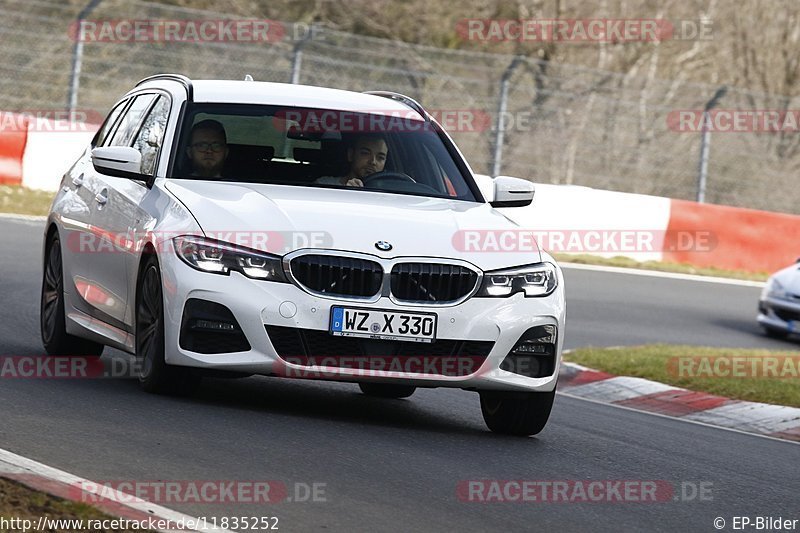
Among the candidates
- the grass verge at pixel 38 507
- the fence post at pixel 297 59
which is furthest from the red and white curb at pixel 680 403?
the fence post at pixel 297 59

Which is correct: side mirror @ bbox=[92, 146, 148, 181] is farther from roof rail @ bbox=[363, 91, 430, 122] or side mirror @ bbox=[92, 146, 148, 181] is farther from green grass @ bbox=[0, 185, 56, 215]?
green grass @ bbox=[0, 185, 56, 215]

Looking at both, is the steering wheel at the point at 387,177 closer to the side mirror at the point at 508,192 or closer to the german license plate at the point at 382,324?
the side mirror at the point at 508,192

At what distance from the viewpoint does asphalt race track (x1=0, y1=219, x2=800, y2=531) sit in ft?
20.6

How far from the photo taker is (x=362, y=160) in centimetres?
909

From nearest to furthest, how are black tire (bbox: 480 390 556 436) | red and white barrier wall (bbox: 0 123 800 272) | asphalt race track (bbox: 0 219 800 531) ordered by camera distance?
asphalt race track (bbox: 0 219 800 531), black tire (bbox: 480 390 556 436), red and white barrier wall (bbox: 0 123 800 272)

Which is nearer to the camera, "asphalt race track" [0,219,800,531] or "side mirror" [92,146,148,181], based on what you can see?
"asphalt race track" [0,219,800,531]

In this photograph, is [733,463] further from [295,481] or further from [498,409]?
[295,481]

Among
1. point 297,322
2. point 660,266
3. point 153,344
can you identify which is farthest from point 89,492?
point 660,266

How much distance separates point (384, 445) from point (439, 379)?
1.59ft

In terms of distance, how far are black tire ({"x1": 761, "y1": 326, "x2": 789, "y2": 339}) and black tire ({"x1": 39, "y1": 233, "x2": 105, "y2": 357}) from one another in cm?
925

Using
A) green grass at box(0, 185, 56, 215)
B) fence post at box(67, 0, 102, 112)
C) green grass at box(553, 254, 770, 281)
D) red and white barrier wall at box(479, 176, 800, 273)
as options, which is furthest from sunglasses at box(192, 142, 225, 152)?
fence post at box(67, 0, 102, 112)

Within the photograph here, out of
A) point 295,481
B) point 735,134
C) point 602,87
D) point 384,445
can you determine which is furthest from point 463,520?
point 735,134

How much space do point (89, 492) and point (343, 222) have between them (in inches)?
99.8

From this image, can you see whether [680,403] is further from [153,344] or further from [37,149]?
[37,149]
